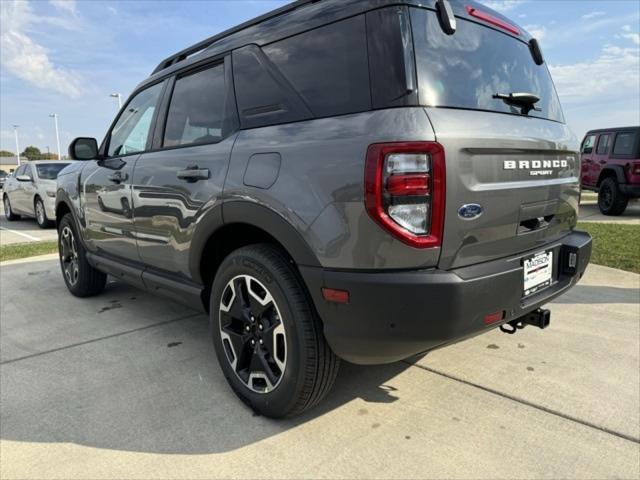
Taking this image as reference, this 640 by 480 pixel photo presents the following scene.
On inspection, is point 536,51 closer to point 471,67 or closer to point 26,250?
point 471,67

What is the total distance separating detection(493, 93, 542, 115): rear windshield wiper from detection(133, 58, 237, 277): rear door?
1375mm

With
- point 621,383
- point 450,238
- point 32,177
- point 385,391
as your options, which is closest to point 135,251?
Answer: point 385,391

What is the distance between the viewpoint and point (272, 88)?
93.9 inches

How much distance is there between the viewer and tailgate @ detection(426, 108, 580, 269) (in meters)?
1.85

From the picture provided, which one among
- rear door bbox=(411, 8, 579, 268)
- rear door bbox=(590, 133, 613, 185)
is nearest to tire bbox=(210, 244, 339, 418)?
rear door bbox=(411, 8, 579, 268)

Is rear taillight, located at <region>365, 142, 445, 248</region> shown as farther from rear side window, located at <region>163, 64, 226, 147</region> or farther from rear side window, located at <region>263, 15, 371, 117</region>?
rear side window, located at <region>163, 64, 226, 147</region>

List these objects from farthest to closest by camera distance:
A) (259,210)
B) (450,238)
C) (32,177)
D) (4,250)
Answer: (32,177)
(4,250)
(259,210)
(450,238)

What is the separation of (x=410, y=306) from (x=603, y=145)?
12.1 m

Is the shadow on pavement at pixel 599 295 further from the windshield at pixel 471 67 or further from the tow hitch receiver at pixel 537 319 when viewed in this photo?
the windshield at pixel 471 67

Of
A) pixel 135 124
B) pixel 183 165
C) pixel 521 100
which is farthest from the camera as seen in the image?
pixel 135 124

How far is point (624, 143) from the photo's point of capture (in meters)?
11.0

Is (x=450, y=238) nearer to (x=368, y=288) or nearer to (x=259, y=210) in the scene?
(x=368, y=288)

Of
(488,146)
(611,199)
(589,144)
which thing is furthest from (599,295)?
(589,144)

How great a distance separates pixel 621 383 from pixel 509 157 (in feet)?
5.19
